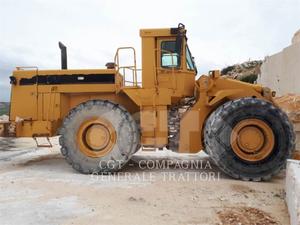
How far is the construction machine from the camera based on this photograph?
788 centimetres

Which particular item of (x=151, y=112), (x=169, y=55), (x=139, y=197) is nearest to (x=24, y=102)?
(x=151, y=112)

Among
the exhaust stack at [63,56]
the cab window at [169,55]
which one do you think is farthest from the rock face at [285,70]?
the exhaust stack at [63,56]

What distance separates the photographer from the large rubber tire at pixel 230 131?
25.5ft

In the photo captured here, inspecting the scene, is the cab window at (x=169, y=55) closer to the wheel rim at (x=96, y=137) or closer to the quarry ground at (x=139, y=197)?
the wheel rim at (x=96, y=137)

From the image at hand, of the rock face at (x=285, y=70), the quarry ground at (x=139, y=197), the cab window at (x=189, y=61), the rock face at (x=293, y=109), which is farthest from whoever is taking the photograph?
the rock face at (x=285, y=70)

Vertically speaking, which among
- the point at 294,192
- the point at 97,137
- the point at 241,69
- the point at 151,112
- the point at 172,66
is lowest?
the point at 294,192

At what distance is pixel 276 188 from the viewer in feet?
23.3

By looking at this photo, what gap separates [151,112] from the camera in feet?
28.3

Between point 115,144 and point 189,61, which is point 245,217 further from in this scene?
point 189,61

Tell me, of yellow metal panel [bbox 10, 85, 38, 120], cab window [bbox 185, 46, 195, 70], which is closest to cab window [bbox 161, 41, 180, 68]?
cab window [bbox 185, 46, 195, 70]

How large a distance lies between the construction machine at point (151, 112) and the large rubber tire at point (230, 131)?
2cm

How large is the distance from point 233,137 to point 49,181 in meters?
3.62

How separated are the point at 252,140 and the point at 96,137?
3.23 metres

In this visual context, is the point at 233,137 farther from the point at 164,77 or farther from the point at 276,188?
the point at 164,77
